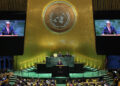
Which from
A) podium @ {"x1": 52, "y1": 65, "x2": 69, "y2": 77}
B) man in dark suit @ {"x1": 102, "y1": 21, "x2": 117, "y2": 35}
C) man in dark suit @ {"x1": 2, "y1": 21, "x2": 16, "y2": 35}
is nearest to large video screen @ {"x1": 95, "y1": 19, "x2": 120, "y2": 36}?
man in dark suit @ {"x1": 102, "y1": 21, "x2": 117, "y2": 35}

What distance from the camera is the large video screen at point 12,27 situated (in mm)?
13727

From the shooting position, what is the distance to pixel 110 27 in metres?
13.7

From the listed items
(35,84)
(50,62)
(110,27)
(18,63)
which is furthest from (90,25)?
(35,84)

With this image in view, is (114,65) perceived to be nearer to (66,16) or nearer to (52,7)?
(66,16)

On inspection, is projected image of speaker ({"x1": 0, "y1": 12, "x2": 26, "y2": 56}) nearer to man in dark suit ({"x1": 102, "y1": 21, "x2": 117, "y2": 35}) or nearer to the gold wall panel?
the gold wall panel

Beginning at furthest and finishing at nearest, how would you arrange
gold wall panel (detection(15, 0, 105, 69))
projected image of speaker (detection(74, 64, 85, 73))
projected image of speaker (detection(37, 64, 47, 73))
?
gold wall panel (detection(15, 0, 105, 69)) < projected image of speaker (detection(74, 64, 85, 73)) < projected image of speaker (detection(37, 64, 47, 73))

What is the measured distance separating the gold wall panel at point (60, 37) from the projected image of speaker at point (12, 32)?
21.2 inches

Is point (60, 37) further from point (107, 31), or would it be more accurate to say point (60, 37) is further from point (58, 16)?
point (107, 31)

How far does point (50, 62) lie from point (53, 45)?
2.80m

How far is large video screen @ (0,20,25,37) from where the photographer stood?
540 inches

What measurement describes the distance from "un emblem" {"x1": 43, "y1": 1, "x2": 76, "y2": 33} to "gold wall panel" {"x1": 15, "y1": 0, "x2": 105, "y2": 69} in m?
0.29

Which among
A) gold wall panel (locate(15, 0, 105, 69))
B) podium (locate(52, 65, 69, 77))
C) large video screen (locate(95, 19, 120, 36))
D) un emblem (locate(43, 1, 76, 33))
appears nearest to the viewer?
podium (locate(52, 65, 69, 77))

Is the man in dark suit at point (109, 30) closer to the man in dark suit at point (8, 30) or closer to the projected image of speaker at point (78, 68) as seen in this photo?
the projected image of speaker at point (78, 68)

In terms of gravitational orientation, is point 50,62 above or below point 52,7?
below
